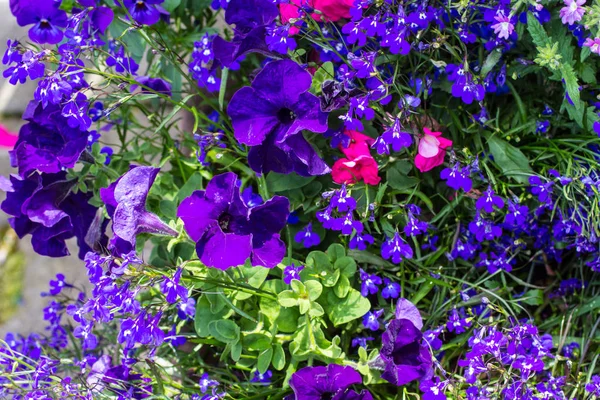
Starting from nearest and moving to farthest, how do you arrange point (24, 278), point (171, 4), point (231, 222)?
1. point (231, 222)
2. point (171, 4)
3. point (24, 278)

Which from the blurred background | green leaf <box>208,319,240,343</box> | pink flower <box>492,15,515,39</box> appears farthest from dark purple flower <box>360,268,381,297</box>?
the blurred background

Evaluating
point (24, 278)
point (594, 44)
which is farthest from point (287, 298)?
point (24, 278)

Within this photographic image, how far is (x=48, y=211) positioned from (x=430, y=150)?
26.8 inches

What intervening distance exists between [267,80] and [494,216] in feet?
1.61

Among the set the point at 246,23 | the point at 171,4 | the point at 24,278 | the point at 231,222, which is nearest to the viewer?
the point at 231,222

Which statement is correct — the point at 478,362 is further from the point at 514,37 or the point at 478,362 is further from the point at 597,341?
the point at 514,37

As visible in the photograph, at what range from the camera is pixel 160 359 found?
138cm

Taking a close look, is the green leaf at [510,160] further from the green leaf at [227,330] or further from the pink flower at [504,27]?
the green leaf at [227,330]

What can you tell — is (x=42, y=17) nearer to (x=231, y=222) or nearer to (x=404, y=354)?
(x=231, y=222)

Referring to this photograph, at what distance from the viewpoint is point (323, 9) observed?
118 centimetres

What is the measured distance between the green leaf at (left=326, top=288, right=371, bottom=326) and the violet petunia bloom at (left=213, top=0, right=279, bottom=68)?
1.43 ft

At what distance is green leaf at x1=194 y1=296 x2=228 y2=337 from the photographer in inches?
47.3

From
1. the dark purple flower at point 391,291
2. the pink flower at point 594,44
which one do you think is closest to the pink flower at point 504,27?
the pink flower at point 594,44

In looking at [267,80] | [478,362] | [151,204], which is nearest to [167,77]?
[151,204]
